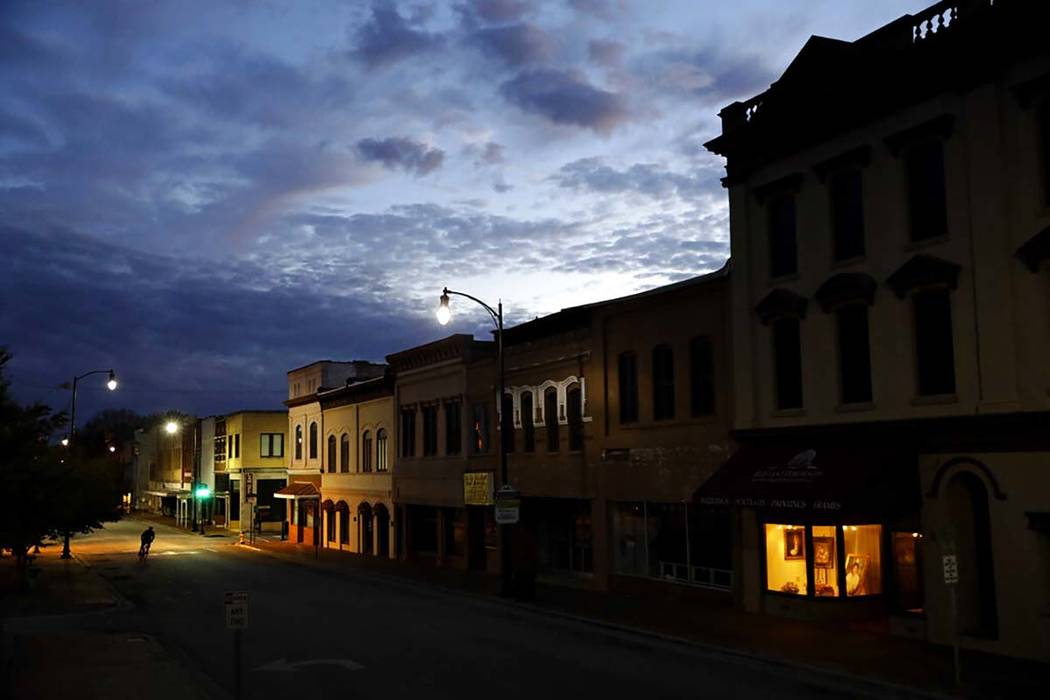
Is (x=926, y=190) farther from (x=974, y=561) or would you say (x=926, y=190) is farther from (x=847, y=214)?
(x=974, y=561)

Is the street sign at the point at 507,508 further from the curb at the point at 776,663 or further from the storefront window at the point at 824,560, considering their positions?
the storefront window at the point at 824,560

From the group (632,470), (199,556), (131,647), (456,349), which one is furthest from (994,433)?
(199,556)

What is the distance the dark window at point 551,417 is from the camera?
33.6 m

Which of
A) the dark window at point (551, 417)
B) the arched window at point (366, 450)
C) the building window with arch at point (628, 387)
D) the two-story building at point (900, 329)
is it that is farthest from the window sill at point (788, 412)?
the arched window at point (366, 450)

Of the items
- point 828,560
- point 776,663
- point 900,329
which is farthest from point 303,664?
point 900,329

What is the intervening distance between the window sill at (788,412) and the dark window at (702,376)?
7.81 ft

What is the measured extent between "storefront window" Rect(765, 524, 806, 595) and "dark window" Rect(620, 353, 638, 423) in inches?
252

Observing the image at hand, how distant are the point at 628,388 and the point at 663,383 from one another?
1.70 meters

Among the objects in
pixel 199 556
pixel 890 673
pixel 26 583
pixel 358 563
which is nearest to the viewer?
pixel 890 673

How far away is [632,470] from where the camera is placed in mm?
29344

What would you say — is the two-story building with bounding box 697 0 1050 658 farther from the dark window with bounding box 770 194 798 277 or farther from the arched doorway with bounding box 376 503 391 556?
the arched doorway with bounding box 376 503 391 556

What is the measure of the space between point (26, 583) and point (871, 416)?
1085 inches

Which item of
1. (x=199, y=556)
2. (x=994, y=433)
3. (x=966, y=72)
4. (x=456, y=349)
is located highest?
(x=966, y=72)

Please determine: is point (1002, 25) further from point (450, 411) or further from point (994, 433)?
point (450, 411)
